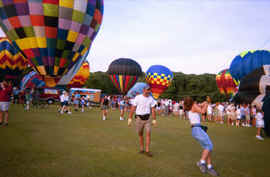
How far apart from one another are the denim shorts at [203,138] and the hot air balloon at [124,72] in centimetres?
2734

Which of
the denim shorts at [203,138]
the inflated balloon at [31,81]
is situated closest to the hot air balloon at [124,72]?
the inflated balloon at [31,81]

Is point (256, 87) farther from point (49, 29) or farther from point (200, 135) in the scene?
point (49, 29)

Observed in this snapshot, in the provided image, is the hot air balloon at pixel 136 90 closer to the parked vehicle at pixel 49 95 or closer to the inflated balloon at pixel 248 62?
the parked vehicle at pixel 49 95

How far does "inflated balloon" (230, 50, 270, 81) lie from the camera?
22347 mm

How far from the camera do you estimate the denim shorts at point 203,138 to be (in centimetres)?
473

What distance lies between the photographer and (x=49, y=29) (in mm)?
14391

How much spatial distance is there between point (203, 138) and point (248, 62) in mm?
21236

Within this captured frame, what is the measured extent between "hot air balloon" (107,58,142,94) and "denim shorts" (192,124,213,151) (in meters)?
27.3

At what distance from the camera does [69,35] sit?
15.0m

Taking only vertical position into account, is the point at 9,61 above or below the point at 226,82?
above

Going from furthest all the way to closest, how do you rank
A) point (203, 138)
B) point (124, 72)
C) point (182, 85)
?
point (182, 85)
point (124, 72)
point (203, 138)

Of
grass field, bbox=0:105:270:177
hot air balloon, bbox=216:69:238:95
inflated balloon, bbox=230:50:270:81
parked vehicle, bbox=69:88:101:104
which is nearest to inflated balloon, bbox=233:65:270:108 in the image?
grass field, bbox=0:105:270:177

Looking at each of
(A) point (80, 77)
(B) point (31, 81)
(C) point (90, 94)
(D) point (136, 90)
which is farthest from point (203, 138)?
(D) point (136, 90)

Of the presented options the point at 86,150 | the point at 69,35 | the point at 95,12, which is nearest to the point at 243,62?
the point at 95,12
